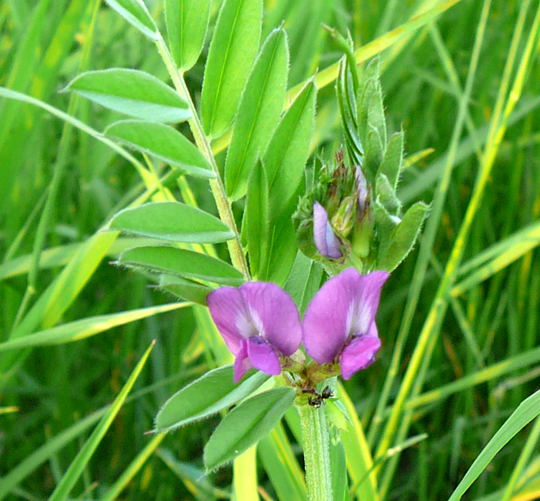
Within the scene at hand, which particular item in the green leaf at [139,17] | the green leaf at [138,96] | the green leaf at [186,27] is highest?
the green leaf at [139,17]

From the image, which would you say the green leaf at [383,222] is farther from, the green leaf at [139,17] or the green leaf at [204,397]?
the green leaf at [139,17]

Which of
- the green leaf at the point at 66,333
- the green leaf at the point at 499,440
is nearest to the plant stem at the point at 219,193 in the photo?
the green leaf at the point at 499,440

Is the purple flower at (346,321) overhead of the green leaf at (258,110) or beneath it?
beneath

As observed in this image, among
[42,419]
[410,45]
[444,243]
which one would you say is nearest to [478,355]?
[444,243]

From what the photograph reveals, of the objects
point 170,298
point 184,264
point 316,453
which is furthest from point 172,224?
point 170,298

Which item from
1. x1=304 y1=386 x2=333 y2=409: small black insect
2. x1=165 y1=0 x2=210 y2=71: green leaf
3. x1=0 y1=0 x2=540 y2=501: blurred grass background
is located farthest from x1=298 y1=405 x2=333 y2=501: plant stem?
x1=0 y1=0 x2=540 y2=501: blurred grass background

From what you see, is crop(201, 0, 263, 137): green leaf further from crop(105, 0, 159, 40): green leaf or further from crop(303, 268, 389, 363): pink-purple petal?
crop(303, 268, 389, 363): pink-purple petal

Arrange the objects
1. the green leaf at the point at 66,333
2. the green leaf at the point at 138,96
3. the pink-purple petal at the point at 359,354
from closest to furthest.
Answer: the pink-purple petal at the point at 359,354
the green leaf at the point at 138,96
the green leaf at the point at 66,333
